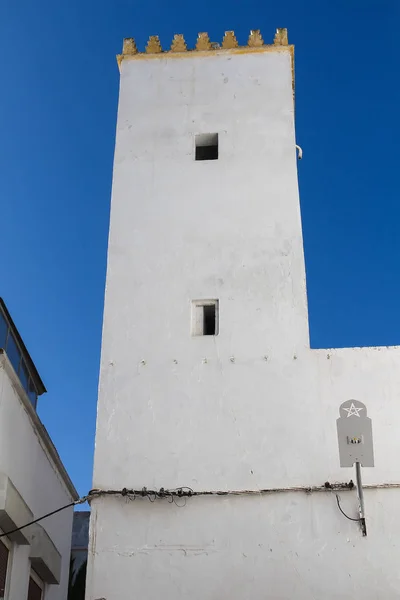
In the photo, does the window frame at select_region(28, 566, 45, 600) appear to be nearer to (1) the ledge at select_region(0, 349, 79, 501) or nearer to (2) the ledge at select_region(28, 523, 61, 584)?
(2) the ledge at select_region(28, 523, 61, 584)

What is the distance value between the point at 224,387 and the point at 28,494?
10.9 feet

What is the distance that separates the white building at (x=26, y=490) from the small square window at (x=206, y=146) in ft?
14.7

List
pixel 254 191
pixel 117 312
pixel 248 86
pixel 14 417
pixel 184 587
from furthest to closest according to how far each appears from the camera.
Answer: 1. pixel 248 86
2. pixel 254 191
3. pixel 117 312
4. pixel 14 417
5. pixel 184 587

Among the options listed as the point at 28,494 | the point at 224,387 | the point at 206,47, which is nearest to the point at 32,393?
the point at 28,494

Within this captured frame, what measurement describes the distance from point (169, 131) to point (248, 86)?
173 cm

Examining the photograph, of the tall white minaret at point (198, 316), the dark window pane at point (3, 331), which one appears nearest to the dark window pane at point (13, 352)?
the dark window pane at point (3, 331)

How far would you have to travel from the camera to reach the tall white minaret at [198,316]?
38.8 ft

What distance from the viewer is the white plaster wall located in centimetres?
1198

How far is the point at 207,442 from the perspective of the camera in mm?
12406

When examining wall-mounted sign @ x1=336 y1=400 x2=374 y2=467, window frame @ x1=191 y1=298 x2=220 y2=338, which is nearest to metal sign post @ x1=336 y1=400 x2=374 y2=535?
wall-mounted sign @ x1=336 y1=400 x2=374 y2=467

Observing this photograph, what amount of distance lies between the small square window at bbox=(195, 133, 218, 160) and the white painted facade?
541cm

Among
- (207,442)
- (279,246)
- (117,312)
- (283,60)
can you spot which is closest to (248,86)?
(283,60)

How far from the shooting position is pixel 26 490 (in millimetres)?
13055

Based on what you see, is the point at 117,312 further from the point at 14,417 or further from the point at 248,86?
the point at 248,86
